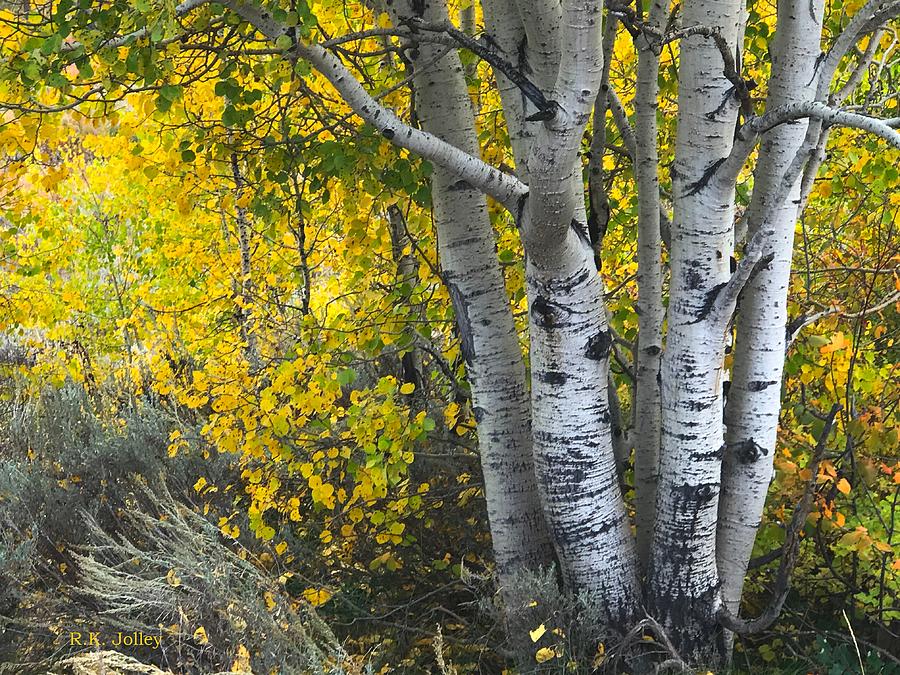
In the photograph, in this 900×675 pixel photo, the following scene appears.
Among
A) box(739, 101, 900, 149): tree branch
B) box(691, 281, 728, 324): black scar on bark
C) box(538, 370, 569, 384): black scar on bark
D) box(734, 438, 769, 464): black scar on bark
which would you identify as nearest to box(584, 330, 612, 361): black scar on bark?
box(538, 370, 569, 384): black scar on bark

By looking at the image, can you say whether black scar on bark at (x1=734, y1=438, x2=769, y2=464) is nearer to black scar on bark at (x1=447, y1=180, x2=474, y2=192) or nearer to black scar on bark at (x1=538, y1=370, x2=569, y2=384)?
black scar on bark at (x1=538, y1=370, x2=569, y2=384)

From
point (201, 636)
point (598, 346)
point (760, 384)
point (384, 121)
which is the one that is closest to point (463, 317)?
point (598, 346)

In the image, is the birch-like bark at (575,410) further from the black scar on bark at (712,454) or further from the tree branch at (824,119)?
the tree branch at (824,119)

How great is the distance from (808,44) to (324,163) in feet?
5.33

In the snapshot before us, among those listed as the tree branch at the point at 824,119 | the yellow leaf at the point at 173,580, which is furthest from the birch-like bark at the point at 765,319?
the yellow leaf at the point at 173,580

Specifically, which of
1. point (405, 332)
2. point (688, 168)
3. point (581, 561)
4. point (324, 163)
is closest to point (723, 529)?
point (581, 561)

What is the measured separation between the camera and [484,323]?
2.82 meters

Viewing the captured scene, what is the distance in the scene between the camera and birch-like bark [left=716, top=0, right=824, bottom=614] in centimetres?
243

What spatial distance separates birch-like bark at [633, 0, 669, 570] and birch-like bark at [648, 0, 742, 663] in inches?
11.0

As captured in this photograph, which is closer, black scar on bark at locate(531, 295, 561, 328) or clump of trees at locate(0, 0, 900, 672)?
clump of trees at locate(0, 0, 900, 672)

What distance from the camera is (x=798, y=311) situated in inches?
152

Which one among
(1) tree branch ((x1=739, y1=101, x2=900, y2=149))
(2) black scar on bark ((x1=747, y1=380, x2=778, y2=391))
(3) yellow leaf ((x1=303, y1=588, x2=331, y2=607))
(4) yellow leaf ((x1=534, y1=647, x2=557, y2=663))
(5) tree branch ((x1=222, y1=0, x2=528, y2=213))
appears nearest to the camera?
(1) tree branch ((x1=739, y1=101, x2=900, y2=149))

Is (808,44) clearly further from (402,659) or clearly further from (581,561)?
(402,659)

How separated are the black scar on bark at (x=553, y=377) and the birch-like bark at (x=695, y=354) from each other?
0.35 meters
